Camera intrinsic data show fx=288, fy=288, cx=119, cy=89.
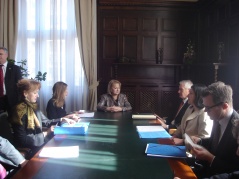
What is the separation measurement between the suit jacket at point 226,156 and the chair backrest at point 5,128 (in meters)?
1.69

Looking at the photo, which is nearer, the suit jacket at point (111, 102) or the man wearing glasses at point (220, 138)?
the man wearing glasses at point (220, 138)

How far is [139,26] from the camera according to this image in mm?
5656

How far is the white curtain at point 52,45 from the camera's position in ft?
18.2

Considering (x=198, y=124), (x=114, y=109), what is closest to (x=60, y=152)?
(x=198, y=124)

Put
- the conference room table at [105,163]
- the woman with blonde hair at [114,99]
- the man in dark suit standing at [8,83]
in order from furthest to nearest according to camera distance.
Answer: the man in dark suit standing at [8,83] < the woman with blonde hair at [114,99] < the conference room table at [105,163]

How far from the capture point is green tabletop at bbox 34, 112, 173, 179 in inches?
62.5

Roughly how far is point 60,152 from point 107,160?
0.36 m

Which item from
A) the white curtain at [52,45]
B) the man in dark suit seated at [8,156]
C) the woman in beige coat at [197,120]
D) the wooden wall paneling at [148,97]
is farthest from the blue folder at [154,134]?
the white curtain at [52,45]

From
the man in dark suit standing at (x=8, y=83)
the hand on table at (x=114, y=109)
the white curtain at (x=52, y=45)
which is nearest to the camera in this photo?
the hand on table at (x=114, y=109)

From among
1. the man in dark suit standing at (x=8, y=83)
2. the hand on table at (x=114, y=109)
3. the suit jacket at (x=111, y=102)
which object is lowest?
the hand on table at (x=114, y=109)

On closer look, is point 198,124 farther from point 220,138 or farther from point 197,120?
point 220,138

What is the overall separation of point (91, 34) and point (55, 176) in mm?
4342

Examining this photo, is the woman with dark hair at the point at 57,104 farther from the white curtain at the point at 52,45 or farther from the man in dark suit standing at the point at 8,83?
the white curtain at the point at 52,45

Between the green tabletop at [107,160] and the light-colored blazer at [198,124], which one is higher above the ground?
the light-colored blazer at [198,124]
